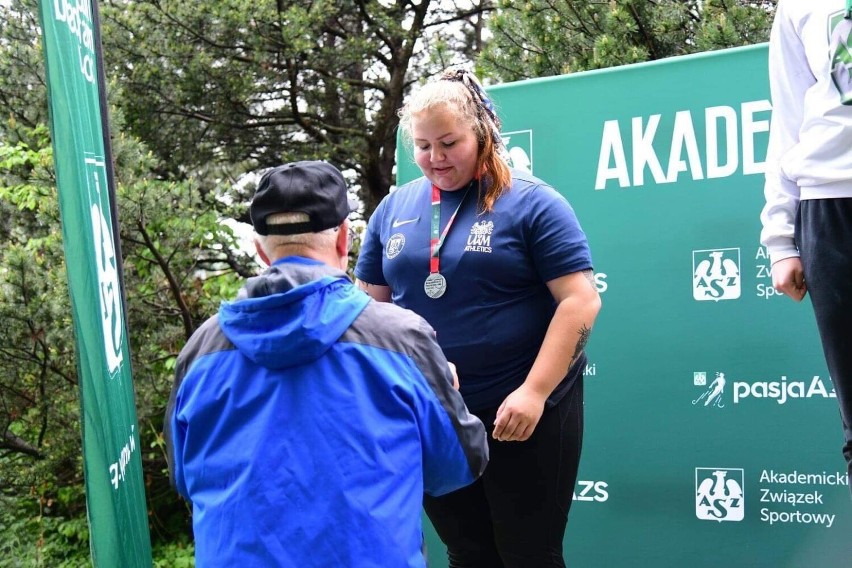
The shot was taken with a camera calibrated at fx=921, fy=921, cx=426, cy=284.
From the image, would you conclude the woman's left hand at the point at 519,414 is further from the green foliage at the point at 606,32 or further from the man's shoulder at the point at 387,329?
the green foliage at the point at 606,32

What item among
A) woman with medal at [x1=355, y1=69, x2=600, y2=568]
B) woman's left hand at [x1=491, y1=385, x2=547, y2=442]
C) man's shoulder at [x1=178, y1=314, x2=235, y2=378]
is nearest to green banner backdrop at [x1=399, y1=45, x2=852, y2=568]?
woman with medal at [x1=355, y1=69, x2=600, y2=568]

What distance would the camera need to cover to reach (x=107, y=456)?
2146mm

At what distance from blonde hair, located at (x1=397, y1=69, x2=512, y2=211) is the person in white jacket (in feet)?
2.35

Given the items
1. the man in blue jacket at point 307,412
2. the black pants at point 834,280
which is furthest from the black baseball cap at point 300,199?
the black pants at point 834,280

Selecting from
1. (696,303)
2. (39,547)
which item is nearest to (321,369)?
(696,303)

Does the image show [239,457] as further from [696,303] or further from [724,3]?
[724,3]

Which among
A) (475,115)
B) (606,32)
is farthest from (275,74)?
(475,115)

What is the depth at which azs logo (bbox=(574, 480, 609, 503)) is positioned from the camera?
125 inches

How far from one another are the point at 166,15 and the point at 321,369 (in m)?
5.17

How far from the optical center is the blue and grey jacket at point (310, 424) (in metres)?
1.54

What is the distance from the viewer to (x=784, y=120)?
2.06 m

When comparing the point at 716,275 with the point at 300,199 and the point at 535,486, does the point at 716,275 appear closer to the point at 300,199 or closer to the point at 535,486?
the point at 535,486

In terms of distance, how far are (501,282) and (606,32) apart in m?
2.23

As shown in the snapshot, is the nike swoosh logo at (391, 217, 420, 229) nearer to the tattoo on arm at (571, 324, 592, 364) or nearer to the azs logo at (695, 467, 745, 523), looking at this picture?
the tattoo on arm at (571, 324, 592, 364)
